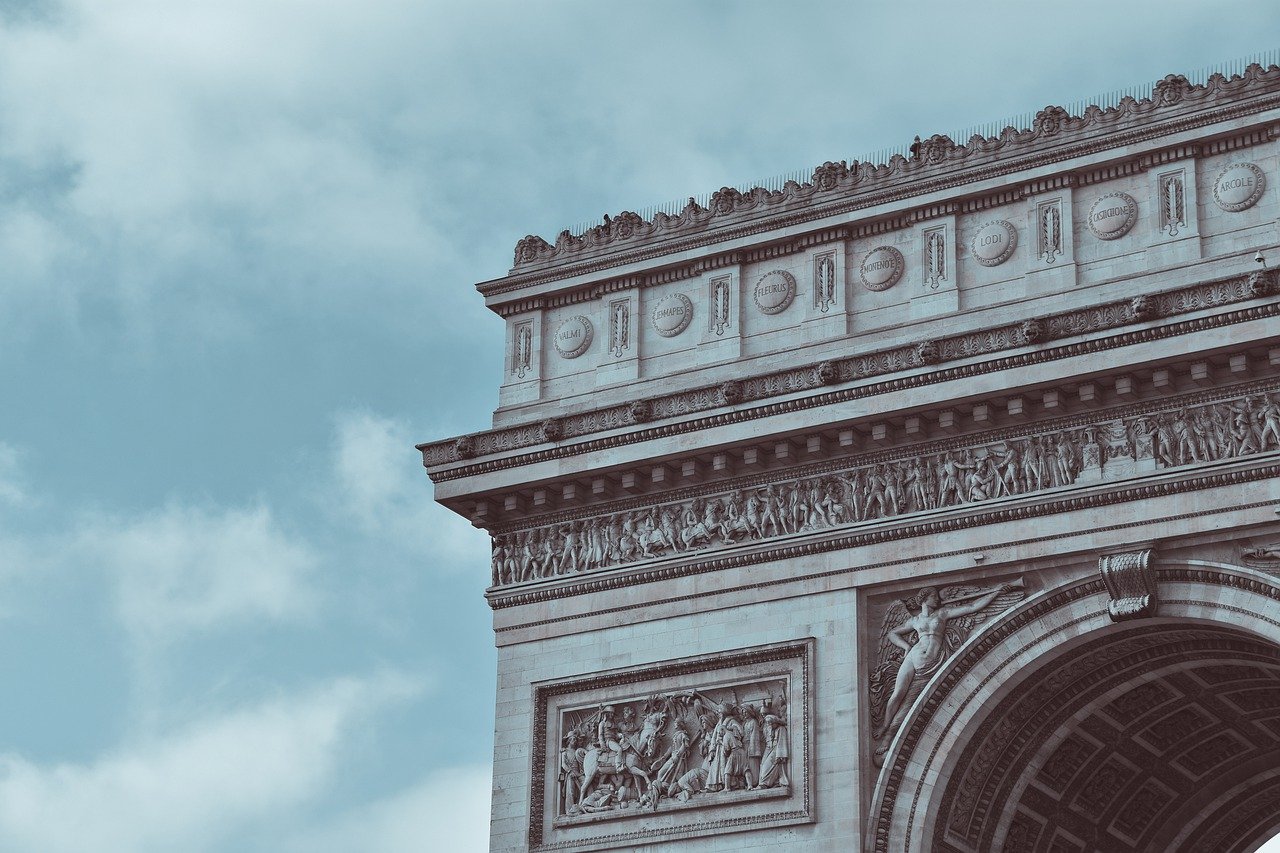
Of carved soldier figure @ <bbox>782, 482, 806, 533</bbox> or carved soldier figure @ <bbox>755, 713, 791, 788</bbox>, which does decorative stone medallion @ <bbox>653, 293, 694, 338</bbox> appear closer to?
carved soldier figure @ <bbox>782, 482, 806, 533</bbox>

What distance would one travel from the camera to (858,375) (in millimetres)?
29750

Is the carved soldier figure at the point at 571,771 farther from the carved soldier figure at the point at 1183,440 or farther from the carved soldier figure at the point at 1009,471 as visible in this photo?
the carved soldier figure at the point at 1183,440

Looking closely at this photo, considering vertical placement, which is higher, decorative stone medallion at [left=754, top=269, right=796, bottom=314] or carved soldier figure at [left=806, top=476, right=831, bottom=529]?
decorative stone medallion at [left=754, top=269, right=796, bottom=314]

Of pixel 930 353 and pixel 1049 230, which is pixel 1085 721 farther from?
pixel 1049 230

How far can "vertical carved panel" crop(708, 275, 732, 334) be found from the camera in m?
32.0

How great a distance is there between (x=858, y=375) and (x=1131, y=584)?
14.2ft

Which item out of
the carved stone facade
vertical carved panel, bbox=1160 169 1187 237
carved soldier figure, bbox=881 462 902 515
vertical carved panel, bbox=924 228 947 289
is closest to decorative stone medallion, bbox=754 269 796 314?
the carved stone facade

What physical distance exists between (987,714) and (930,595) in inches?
61.8

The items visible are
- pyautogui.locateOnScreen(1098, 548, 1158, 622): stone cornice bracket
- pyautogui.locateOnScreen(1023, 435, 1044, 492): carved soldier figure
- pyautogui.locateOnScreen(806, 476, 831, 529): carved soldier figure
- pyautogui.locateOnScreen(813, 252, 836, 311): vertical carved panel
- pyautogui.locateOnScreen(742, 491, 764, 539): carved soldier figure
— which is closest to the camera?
pyautogui.locateOnScreen(1098, 548, 1158, 622): stone cornice bracket

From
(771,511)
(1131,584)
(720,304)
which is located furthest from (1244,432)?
(720,304)

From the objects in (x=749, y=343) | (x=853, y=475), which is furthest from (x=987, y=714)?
(x=749, y=343)

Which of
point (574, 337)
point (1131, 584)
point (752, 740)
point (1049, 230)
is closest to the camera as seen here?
point (1131, 584)

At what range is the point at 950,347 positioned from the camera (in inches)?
1150

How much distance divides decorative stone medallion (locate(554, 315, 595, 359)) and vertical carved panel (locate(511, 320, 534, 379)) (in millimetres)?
410
